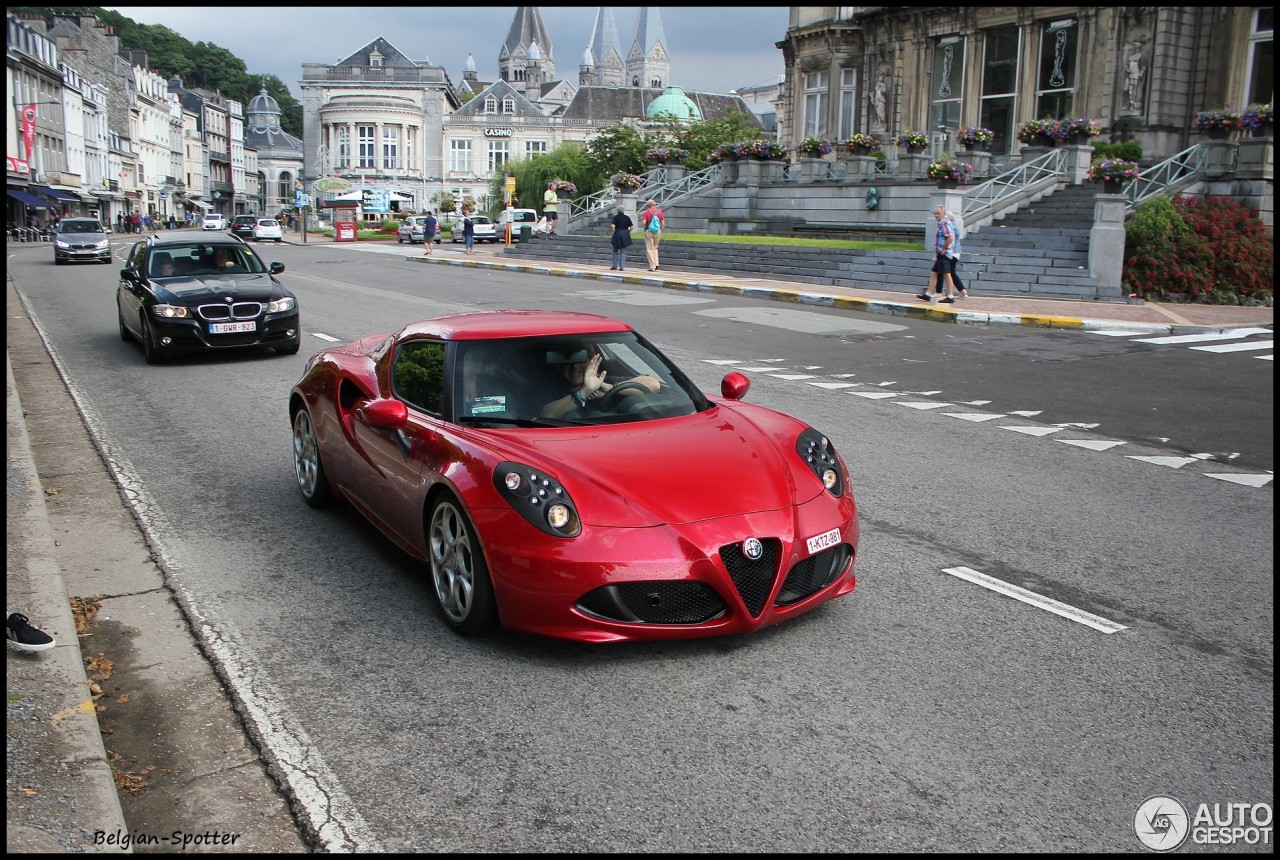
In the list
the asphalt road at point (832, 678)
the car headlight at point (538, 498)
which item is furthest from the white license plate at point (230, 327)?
the car headlight at point (538, 498)

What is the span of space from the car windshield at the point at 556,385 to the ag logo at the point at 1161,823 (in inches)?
113

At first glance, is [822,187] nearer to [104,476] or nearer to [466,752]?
[104,476]

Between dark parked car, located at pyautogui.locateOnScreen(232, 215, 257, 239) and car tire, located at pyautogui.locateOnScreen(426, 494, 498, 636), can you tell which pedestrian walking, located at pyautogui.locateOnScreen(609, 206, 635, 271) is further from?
dark parked car, located at pyautogui.locateOnScreen(232, 215, 257, 239)

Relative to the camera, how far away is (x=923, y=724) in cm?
411

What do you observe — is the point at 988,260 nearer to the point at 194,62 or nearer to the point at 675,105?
the point at 675,105

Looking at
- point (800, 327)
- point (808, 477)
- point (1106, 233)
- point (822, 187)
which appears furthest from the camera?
point (822, 187)

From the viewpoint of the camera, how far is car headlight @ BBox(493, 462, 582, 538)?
4.57 metres

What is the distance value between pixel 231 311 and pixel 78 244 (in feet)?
96.0

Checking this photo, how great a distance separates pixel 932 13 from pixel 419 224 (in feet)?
103

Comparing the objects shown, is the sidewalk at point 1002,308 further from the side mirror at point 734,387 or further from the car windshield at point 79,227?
the car windshield at point 79,227

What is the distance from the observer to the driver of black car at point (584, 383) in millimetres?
5605

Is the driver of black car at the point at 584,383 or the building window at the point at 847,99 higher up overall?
the building window at the point at 847,99

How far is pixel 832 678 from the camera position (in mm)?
4516

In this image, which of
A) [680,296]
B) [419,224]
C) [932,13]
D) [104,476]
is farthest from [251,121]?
[104,476]
